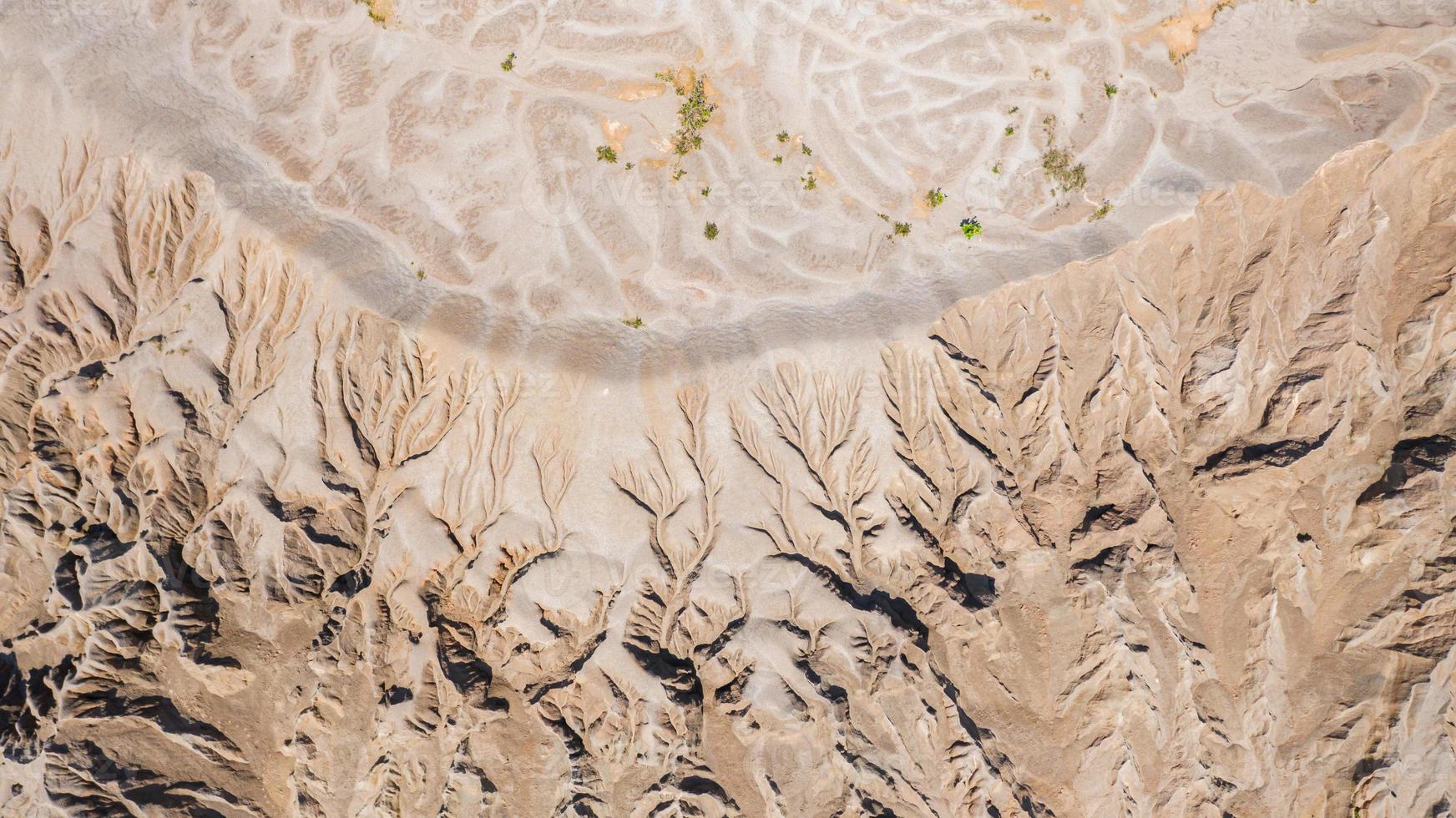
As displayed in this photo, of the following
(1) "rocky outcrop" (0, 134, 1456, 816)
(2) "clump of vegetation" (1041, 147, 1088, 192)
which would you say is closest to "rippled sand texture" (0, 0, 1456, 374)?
(2) "clump of vegetation" (1041, 147, 1088, 192)

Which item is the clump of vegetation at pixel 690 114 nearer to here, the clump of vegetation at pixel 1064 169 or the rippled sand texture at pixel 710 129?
the rippled sand texture at pixel 710 129

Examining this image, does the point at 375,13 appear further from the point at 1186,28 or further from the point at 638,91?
the point at 1186,28

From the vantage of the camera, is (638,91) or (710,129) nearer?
(638,91)

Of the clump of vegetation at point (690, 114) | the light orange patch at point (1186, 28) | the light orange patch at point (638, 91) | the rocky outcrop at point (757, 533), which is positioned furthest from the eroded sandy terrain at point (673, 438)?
the clump of vegetation at point (690, 114)

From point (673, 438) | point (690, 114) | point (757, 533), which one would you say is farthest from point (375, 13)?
point (757, 533)

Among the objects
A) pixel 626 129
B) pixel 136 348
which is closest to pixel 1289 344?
pixel 626 129

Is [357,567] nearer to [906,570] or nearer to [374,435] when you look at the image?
[374,435]
